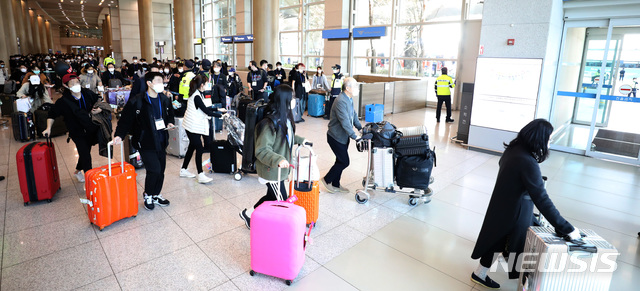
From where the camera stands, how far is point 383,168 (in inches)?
176

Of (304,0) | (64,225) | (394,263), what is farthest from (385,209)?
(304,0)

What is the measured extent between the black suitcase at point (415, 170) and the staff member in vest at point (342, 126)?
2.18 feet

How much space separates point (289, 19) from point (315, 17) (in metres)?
2.24

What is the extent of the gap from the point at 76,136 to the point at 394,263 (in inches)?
167

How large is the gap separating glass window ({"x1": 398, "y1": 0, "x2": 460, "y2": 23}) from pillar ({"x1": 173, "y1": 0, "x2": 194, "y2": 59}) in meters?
16.1

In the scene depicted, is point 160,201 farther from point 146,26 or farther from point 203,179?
point 146,26

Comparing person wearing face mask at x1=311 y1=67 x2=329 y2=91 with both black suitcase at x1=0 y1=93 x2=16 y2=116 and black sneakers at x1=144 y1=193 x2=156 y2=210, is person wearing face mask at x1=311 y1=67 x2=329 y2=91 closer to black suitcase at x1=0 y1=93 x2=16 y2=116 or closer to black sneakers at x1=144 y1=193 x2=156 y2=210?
black sneakers at x1=144 y1=193 x2=156 y2=210

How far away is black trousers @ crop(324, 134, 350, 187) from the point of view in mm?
4708

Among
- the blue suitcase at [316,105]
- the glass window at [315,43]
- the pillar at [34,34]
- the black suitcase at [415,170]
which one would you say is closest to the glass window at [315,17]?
the glass window at [315,43]

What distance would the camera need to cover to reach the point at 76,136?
4.67 meters

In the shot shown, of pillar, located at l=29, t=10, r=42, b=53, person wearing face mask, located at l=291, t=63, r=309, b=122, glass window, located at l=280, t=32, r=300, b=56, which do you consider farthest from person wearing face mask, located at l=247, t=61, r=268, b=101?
pillar, located at l=29, t=10, r=42, b=53

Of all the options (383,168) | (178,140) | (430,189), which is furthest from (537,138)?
(178,140)

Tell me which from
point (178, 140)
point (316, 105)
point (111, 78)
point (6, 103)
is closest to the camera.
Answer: point (178, 140)

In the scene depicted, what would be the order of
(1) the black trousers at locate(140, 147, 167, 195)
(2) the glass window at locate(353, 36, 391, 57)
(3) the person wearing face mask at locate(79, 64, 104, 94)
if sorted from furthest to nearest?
(2) the glass window at locate(353, 36, 391, 57) < (3) the person wearing face mask at locate(79, 64, 104, 94) < (1) the black trousers at locate(140, 147, 167, 195)
